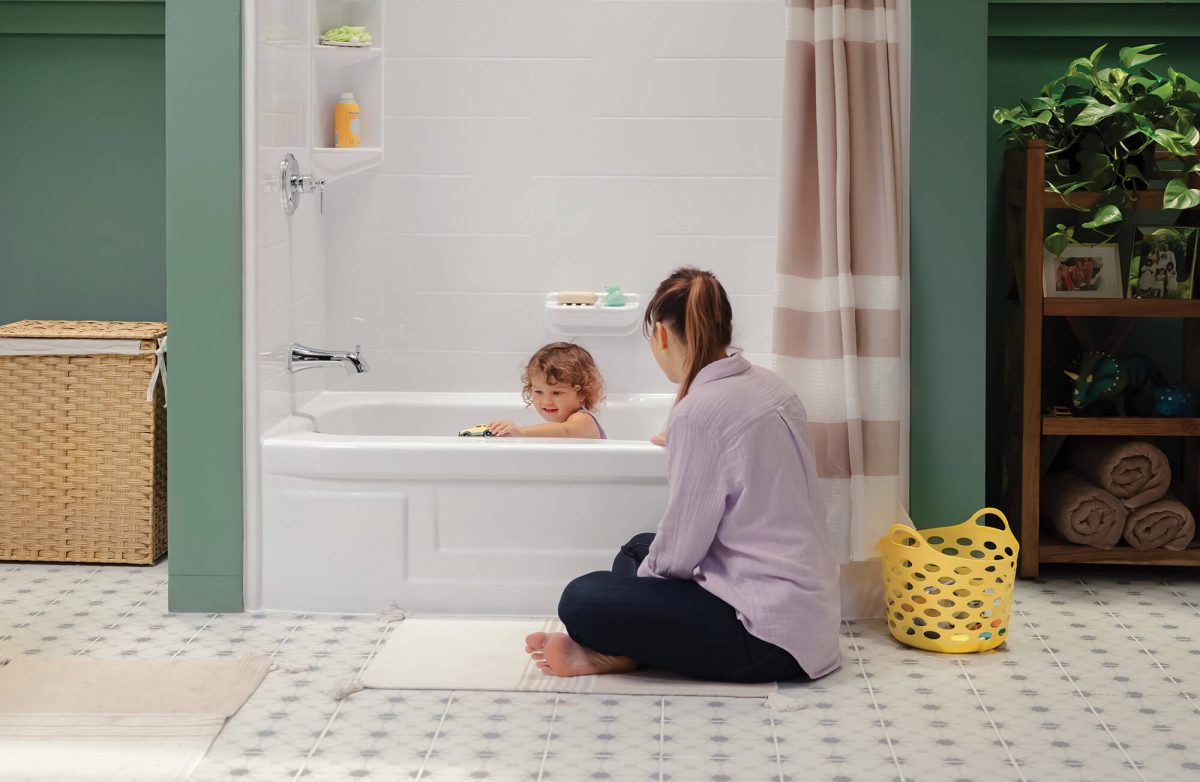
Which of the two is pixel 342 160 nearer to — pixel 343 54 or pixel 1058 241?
pixel 343 54

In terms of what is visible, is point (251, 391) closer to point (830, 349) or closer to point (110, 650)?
point (110, 650)

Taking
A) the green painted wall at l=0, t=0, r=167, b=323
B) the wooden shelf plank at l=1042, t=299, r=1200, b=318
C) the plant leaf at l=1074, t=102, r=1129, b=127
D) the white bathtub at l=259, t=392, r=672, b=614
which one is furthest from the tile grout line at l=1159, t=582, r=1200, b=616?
the green painted wall at l=0, t=0, r=167, b=323

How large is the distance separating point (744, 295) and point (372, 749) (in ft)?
6.75

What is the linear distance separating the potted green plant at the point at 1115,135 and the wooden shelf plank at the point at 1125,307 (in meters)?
0.14

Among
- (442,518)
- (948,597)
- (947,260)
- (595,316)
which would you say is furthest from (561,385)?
(948,597)

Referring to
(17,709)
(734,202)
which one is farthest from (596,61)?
(17,709)

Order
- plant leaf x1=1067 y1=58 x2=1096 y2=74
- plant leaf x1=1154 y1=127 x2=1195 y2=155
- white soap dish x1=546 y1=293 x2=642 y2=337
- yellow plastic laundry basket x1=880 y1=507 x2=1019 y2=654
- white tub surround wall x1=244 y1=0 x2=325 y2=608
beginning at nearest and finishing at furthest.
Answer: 1. yellow plastic laundry basket x1=880 y1=507 x2=1019 y2=654
2. white tub surround wall x1=244 y1=0 x2=325 y2=608
3. plant leaf x1=1154 y1=127 x2=1195 y2=155
4. plant leaf x1=1067 y1=58 x2=1096 y2=74
5. white soap dish x1=546 y1=293 x2=642 y2=337

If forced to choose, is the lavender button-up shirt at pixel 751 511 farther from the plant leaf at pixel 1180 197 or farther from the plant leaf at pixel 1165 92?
the plant leaf at pixel 1165 92

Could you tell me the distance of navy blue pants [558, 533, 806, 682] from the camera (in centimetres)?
287

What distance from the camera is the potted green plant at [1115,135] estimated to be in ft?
11.7

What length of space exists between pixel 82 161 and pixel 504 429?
1.66m

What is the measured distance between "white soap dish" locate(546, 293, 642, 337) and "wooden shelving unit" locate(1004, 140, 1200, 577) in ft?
3.63

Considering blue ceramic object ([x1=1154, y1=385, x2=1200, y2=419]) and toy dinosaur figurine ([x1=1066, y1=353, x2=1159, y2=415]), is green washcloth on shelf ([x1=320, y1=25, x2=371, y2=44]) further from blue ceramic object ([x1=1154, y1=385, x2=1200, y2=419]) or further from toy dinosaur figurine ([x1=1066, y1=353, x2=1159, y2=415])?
blue ceramic object ([x1=1154, y1=385, x2=1200, y2=419])

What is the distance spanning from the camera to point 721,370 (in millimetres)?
2924
